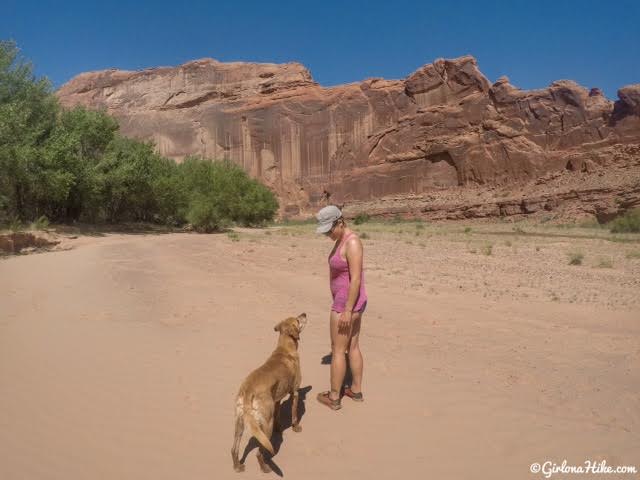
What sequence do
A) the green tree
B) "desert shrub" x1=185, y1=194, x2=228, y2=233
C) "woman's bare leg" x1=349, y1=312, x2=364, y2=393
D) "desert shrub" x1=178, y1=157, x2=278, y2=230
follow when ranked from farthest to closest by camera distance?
"desert shrub" x1=178, y1=157, x2=278, y2=230
"desert shrub" x1=185, y1=194, x2=228, y2=233
the green tree
"woman's bare leg" x1=349, y1=312, x2=364, y2=393

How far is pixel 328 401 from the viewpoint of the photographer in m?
4.01

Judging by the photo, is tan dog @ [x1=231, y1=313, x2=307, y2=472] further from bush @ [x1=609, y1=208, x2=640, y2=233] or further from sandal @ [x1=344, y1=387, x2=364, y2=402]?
bush @ [x1=609, y1=208, x2=640, y2=233]

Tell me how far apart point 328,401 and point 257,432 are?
1279mm

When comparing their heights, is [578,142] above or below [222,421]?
above

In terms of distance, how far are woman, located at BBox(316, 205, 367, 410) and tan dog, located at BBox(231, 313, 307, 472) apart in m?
0.41

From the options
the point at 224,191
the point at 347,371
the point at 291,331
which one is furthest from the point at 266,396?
the point at 224,191

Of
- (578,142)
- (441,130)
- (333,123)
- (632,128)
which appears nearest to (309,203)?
(333,123)

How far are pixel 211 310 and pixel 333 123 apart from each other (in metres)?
75.5

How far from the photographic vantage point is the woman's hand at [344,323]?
12.5 feet

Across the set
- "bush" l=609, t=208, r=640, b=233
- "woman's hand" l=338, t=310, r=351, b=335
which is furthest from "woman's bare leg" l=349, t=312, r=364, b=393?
"bush" l=609, t=208, r=640, b=233

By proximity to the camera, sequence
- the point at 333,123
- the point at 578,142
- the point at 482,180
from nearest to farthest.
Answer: the point at 578,142 < the point at 482,180 < the point at 333,123

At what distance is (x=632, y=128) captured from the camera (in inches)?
2228

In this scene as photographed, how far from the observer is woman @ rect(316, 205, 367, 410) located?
3.81 meters

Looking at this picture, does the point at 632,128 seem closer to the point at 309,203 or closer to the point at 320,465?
the point at 309,203
